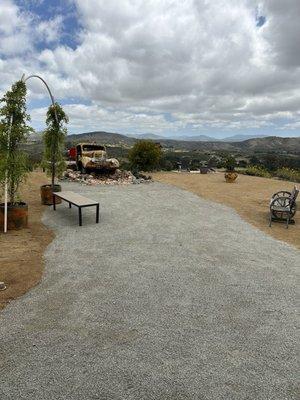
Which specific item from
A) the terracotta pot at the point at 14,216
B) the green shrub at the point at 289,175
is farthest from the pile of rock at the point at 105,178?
the green shrub at the point at 289,175

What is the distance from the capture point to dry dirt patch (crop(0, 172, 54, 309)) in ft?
17.2

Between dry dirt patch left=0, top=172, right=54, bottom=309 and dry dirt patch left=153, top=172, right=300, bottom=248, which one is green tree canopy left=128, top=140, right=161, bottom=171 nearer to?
dry dirt patch left=153, top=172, right=300, bottom=248

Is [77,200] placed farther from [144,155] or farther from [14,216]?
[144,155]

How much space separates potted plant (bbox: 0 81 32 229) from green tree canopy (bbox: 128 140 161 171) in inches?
644

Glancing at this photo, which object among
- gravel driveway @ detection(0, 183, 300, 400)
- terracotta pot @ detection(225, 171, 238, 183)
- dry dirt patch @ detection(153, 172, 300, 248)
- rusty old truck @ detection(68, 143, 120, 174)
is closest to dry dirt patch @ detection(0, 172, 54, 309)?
gravel driveway @ detection(0, 183, 300, 400)

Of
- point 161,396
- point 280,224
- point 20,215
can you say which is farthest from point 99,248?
point 280,224

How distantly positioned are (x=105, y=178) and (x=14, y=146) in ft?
36.4

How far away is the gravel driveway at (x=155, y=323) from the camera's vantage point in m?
3.26

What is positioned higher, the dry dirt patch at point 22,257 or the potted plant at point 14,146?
the potted plant at point 14,146

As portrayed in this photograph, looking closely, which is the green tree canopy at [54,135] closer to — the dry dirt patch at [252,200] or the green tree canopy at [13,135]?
the green tree canopy at [13,135]

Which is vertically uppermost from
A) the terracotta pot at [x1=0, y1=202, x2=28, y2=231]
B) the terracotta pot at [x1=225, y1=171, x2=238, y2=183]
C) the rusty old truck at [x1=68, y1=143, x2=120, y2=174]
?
the rusty old truck at [x1=68, y1=143, x2=120, y2=174]

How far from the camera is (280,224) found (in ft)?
33.5

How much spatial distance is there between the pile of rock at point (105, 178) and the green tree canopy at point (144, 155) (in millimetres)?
4233

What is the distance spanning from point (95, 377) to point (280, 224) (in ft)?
26.9
